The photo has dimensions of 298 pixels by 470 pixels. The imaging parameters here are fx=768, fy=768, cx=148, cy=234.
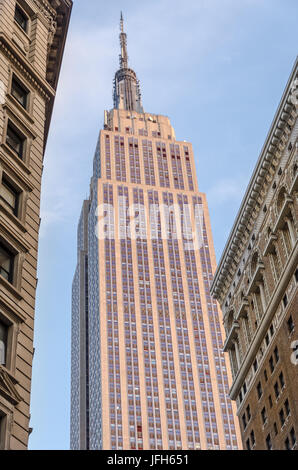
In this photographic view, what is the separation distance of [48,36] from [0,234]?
837 inches

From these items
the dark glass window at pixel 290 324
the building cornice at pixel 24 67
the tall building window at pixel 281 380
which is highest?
the dark glass window at pixel 290 324

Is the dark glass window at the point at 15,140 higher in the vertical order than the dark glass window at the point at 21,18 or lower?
lower

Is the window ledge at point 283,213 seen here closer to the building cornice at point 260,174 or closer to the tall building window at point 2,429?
the building cornice at point 260,174

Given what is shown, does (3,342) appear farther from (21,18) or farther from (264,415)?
(264,415)

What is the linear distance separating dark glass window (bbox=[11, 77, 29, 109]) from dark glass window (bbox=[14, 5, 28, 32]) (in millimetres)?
6014

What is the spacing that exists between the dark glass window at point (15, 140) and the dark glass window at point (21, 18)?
10272mm

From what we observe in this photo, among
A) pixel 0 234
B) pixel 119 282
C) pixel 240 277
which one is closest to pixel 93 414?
pixel 119 282

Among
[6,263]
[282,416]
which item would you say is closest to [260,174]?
[282,416]

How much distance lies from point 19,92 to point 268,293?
44954mm

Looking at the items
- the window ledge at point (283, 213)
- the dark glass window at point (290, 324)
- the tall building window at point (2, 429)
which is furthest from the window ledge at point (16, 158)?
the window ledge at point (283, 213)

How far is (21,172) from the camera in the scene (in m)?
35.3

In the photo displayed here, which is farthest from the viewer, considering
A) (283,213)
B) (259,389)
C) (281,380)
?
(259,389)

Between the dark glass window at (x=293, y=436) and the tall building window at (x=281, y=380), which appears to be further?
the tall building window at (x=281, y=380)

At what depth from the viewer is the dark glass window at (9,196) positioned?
110 ft
